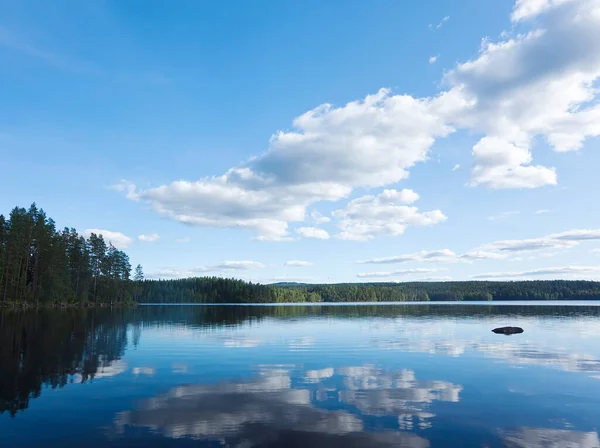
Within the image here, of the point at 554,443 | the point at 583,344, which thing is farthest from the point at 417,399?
the point at 583,344

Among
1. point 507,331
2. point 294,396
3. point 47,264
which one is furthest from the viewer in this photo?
point 47,264

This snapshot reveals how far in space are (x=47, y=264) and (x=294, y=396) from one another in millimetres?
121912

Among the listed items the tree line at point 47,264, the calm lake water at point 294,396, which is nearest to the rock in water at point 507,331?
the calm lake water at point 294,396

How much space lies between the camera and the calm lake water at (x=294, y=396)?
16.4 meters

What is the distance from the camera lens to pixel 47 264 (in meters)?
120

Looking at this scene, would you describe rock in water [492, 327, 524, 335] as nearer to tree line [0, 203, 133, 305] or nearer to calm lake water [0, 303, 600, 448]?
calm lake water [0, 303, 600, 448]

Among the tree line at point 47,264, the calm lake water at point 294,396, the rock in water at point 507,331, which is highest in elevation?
the tree line at point 47,264

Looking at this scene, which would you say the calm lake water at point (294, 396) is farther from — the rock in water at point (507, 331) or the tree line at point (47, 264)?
the tree line at point (47, 264)

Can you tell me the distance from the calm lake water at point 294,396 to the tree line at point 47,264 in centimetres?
7634

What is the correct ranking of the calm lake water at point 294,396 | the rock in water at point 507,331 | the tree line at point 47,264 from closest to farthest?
the calm lake water at point 294,396, the rock in water at point 507,331, the tree line at point 47,264

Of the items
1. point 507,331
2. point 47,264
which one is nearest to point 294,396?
point 507,331

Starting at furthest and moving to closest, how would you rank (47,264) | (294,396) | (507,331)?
(47,264)
(507,331)
(294,396)

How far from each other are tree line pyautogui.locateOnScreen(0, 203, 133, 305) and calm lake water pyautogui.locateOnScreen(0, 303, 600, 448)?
76339 mm

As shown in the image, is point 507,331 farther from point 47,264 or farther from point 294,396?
point 47,264
